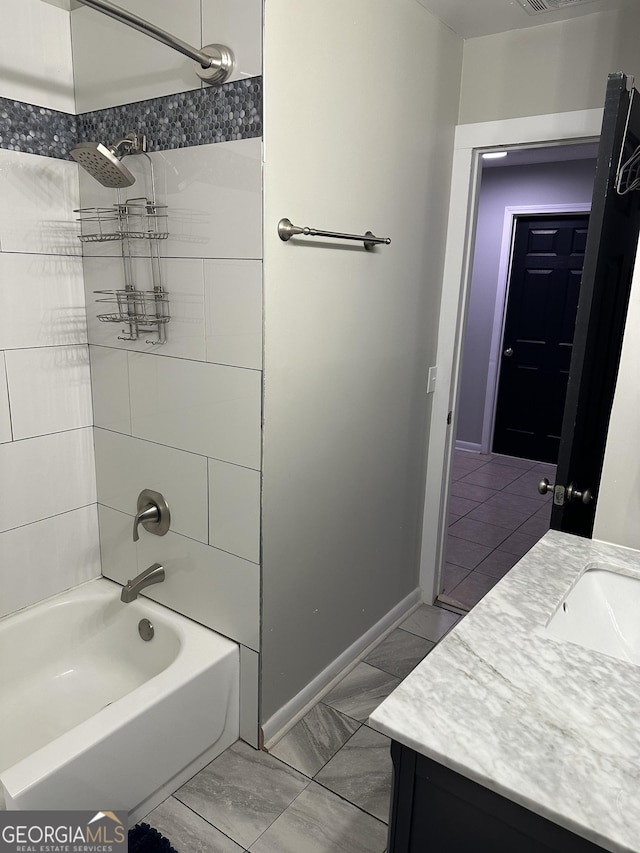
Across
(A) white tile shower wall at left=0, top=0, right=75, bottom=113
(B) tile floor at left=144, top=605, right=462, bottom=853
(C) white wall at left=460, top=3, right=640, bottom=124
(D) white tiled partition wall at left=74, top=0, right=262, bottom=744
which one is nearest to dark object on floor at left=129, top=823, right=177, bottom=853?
(B) tile floor at left=144, top=605, right=462, bottom=853

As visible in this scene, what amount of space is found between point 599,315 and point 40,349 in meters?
1.74

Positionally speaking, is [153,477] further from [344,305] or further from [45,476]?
[344,305]

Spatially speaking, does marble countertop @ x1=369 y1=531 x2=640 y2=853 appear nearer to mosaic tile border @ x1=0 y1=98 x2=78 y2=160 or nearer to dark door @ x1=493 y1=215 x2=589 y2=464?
mosaic tile border @ x1=0 y1=98 x2=78 y2=160

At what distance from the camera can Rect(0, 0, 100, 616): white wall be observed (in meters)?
1.87

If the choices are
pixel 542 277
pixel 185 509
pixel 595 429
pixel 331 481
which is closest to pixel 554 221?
pixel 542 277

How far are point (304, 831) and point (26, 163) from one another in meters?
2.13

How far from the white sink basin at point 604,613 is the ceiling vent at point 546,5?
1.79m

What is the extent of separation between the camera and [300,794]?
1867 mm

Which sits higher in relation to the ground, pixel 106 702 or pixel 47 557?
pixel 47 557

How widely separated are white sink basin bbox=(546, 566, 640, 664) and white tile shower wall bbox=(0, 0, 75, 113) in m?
2.04

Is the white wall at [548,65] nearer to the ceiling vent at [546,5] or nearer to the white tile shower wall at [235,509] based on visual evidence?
the ceiling vent at [546,5]

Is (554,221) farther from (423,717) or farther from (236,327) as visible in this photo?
(423,717)

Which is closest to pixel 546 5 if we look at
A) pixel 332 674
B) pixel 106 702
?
pixel 332 674

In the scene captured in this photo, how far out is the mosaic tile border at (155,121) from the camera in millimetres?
1605
